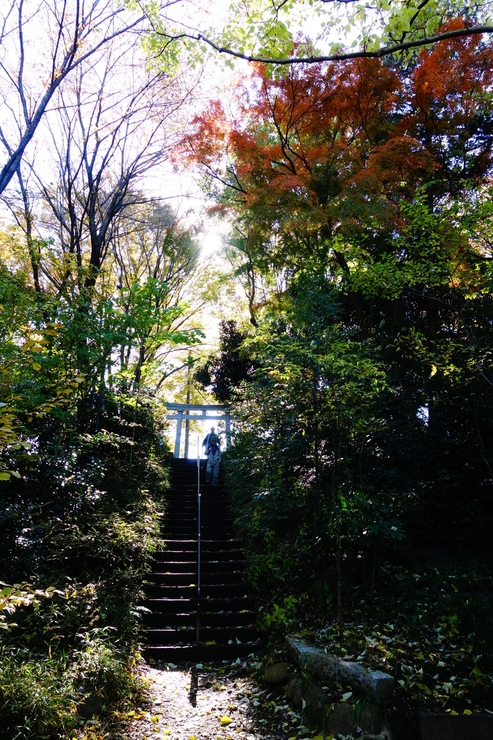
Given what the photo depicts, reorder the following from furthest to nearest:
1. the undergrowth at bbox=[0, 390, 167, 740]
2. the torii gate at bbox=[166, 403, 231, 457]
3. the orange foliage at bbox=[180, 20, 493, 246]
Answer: the torii gate at bbox=[166, 403, 231, 457], the orange foliage at bbox=[180, 20, 493, 246], the undergrowth at bbox=[0, 390, 167, 740]

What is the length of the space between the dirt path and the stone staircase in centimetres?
30

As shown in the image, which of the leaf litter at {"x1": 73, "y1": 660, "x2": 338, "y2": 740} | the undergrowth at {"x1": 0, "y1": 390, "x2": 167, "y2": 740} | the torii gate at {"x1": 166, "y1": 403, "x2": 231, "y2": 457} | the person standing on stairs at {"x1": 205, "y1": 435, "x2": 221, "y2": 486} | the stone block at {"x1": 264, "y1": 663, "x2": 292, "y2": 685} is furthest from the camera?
the torii gate at {"x1": 166, "y1": 403, "x2": 231, "y2": 457}

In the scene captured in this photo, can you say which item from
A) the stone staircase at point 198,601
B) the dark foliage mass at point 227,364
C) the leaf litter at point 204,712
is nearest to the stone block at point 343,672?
A: the leaf litter at point 204,712

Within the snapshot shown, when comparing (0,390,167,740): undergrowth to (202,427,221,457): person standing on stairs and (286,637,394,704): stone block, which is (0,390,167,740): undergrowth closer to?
(286,637,394,704): stone block

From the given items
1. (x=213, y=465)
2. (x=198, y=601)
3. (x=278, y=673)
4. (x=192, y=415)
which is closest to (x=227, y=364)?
(x=192, y=415)

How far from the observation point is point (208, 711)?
3.79m

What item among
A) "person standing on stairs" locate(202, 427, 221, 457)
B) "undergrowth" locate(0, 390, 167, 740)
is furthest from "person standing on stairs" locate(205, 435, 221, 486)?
"undergrowth" locate(0, 390, 167, 740)

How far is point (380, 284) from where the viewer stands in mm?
5484

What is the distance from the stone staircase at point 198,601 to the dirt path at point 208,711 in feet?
0.97

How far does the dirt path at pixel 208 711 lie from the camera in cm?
340

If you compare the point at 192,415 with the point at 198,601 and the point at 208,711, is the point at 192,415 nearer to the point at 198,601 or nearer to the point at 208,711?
the point at 198,601

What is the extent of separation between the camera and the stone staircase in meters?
4.88

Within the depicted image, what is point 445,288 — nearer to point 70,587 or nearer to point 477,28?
point 477,28

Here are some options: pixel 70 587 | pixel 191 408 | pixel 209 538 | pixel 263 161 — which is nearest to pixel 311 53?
pixel 70 587
